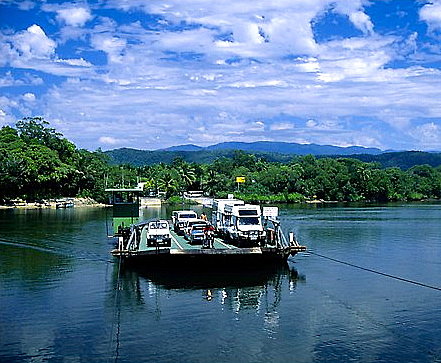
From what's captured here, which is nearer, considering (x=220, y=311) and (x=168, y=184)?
(x=220, y=311)

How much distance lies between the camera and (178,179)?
438 ft

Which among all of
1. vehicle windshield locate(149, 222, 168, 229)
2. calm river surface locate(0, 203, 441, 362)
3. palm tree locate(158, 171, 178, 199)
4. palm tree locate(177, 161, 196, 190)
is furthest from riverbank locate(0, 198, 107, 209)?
vehicle windshield locate(149, 222, 168, 229)

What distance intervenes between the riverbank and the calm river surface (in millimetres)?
56594

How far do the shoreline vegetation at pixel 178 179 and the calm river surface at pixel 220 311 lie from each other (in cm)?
5809

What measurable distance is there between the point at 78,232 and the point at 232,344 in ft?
121

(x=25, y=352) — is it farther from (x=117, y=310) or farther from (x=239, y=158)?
(x=239, y=158)

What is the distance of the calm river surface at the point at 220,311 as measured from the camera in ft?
62.5

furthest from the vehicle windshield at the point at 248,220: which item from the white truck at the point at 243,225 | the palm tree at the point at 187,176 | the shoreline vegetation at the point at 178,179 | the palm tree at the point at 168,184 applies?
the palm tree at the point at 187,176

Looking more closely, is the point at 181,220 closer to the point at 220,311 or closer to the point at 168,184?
the point at 220,311

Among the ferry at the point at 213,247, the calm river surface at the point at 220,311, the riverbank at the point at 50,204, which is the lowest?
the calm river surface at the point at 220,311

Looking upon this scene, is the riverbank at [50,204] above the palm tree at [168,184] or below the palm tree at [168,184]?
below

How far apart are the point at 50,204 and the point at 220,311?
80153 millimetres

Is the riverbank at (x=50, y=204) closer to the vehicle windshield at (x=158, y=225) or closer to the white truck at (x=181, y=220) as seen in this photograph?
the white truck at (x=181, y=220)

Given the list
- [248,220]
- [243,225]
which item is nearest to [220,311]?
[243,225]
